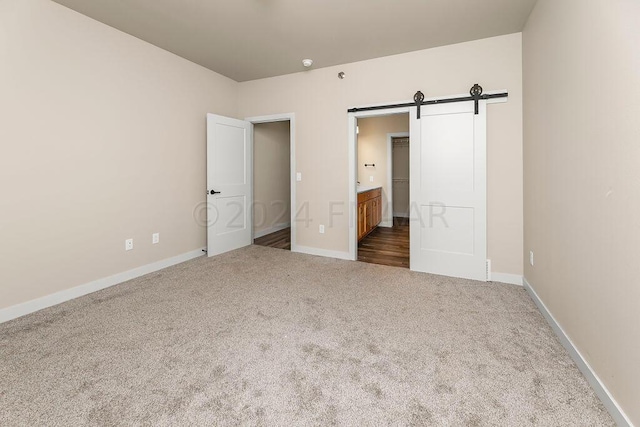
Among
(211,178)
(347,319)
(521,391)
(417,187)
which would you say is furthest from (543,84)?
(211,178)

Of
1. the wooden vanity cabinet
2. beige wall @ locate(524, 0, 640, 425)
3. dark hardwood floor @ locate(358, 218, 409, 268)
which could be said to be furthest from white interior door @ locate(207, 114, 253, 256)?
beige wall @ locate(524, 0, 640, 425)

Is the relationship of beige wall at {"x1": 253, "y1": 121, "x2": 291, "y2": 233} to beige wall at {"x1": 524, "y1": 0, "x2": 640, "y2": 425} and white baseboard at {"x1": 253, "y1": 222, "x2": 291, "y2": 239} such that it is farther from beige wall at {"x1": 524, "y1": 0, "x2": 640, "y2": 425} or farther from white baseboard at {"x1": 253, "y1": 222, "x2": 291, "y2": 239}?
beige wall at {"x1": 524, "y1": 0, "x2": 640, "y2": 425}

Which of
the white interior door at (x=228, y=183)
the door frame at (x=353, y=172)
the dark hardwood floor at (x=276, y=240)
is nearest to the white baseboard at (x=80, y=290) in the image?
the white interior door at (x=228, y=183)

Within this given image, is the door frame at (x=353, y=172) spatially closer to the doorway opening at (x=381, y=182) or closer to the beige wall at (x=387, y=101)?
the beige wall at (x=387, y=101)

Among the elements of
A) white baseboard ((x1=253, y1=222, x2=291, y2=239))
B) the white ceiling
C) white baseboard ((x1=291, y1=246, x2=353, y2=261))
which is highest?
the white ceiling

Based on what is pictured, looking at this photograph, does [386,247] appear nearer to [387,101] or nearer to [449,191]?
[449,191]

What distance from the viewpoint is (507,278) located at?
3107mm

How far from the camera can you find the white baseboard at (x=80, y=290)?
235 centimetres

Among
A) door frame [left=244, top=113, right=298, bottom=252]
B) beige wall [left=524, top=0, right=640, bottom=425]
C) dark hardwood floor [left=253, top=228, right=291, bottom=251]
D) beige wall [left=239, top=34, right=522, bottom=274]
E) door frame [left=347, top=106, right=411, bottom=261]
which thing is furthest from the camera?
dark hardwood floor [left=253, top=228, right=291, bottom=251]

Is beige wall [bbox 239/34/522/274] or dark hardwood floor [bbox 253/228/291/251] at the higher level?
beige wall [bbox 239/34/522/274]

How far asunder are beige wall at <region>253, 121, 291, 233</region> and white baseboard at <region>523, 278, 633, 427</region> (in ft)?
14.2

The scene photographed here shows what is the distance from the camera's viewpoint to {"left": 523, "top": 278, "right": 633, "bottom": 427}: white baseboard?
1277 millimetres

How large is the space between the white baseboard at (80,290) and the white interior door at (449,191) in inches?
123

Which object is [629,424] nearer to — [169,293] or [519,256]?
[519,256]
